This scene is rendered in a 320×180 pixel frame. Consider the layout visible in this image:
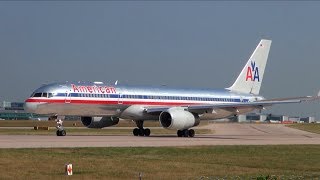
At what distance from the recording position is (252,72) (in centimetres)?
6838

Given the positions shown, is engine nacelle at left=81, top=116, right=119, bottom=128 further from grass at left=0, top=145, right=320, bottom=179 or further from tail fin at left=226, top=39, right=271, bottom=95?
grass at left=0, top=145, right=320, bottom=179

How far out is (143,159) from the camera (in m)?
29.9

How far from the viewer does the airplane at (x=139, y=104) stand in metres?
52.5

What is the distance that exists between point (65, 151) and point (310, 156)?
12.5 m

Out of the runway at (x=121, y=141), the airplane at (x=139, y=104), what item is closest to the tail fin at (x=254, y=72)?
the airplane at (x=139, y=104)

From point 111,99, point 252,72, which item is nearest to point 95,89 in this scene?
point 111,99

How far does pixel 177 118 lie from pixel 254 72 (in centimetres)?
1701

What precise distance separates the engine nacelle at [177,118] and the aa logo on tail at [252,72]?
13740 mm

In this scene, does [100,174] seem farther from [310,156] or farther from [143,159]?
[310,156]

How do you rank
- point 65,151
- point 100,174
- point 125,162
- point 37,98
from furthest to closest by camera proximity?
point 37,98, point 65,151, point 125,162, point 100,174

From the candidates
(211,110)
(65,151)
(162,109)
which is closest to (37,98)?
(162,109)

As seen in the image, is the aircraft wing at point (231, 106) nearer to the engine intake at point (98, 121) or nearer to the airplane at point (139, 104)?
the airplane at point (139, 104)

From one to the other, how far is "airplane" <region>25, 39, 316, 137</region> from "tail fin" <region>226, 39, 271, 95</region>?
1478mm

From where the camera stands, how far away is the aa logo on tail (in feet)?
223
